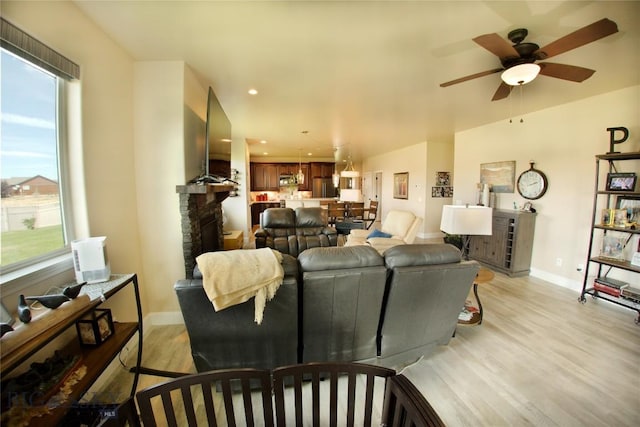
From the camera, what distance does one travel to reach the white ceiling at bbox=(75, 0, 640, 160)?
5.17 feet

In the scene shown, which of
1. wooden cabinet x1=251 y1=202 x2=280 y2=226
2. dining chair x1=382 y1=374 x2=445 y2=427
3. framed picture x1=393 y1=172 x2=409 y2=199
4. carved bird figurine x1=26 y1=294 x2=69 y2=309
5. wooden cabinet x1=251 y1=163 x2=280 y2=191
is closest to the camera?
dining chair x1=382 y1=374 x2=445 y2=427

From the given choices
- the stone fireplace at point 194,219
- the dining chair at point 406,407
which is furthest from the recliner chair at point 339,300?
the stone fireplace at point 194,219

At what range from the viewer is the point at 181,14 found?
5.27 ft

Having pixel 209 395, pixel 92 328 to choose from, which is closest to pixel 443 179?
pixel 209 395

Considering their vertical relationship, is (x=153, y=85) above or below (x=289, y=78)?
below

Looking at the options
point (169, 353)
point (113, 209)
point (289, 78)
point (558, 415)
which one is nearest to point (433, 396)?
point (558, 415)

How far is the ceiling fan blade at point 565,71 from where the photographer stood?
1888mm

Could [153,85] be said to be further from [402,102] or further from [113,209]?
[402,102]

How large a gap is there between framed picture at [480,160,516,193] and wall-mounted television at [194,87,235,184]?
4.62 m

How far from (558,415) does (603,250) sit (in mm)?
2543

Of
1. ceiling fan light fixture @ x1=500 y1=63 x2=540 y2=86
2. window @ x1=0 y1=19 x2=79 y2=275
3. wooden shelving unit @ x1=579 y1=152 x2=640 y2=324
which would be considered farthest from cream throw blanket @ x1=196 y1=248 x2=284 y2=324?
wooden shelving unit @ x1=579 y1=152 x2=640 y2=324

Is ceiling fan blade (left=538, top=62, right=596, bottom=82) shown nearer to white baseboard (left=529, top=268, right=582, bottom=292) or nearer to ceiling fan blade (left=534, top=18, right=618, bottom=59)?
ceiling fan blade (left=534, top=18, right=618, bottom=59)

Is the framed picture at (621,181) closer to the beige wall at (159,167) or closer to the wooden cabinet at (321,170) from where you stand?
the beige wall at (159,167)

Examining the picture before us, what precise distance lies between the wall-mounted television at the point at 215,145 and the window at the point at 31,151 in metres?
0.94
